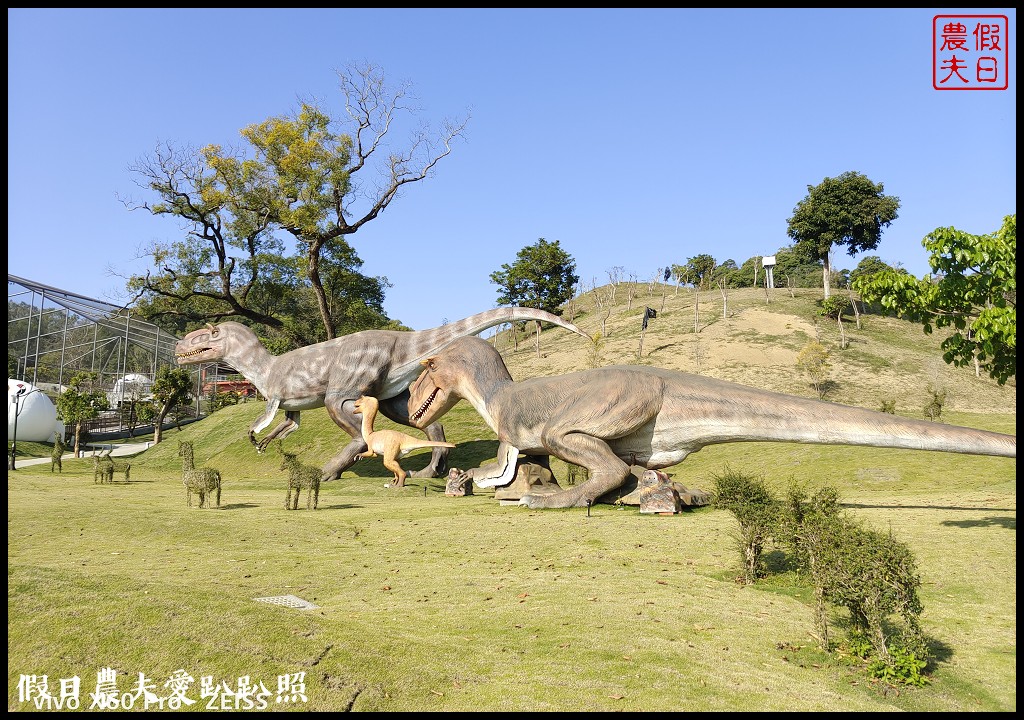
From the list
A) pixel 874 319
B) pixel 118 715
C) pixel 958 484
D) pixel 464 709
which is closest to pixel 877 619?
pixel 464 709

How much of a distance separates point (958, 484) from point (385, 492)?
12.1m

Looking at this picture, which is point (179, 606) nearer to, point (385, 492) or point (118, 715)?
point (118, 715)

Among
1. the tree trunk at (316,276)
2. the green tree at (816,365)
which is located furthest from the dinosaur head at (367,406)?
the green tree at (816,365)

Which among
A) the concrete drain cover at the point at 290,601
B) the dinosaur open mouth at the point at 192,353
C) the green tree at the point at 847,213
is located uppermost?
the green tree at the point at 847,213

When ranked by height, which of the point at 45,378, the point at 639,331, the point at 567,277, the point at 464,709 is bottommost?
the point at 464,709

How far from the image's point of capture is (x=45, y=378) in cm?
3881

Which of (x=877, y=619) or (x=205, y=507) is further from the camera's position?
(x=205, y=507)

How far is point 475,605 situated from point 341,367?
1419cm

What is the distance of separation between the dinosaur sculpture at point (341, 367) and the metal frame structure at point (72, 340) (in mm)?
16875

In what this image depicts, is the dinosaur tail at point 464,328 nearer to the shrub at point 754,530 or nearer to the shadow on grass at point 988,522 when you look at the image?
the shadow on grass at point 988,522

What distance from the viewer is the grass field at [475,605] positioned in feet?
15.9

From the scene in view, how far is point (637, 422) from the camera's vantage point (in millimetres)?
13062

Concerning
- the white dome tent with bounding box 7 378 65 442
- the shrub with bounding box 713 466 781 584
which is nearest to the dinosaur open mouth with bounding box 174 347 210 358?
the white dome tent with bounding box 7 378 65 442

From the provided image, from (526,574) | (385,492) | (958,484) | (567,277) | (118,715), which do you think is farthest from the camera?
(567,277)
